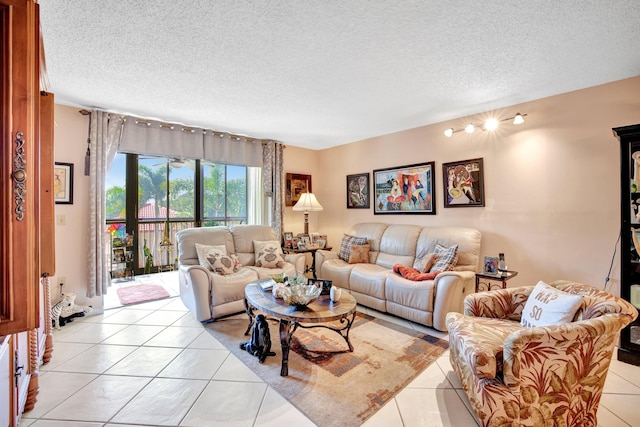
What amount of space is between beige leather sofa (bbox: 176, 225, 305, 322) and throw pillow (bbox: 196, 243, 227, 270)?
4.0 inches

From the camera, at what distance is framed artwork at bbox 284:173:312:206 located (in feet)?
17.3

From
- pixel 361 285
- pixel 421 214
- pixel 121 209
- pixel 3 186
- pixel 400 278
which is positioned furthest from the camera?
pixel 121 209

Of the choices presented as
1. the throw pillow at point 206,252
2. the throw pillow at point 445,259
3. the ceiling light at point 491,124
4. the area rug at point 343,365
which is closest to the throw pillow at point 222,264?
the throw pillow at point 206,252

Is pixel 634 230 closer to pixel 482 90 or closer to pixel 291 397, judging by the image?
pixel 482 90

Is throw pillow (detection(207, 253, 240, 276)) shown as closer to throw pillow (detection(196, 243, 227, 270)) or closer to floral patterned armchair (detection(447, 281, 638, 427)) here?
throw pillow (detection(196, 243, 227, 270))

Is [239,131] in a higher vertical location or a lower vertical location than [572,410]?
higher

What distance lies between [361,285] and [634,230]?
2535 millimetres

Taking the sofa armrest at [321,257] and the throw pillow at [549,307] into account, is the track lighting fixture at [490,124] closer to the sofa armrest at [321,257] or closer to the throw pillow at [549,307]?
the throw pillow at [549,307]

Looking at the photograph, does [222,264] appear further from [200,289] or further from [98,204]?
[98,204]

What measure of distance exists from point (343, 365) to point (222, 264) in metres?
1.94

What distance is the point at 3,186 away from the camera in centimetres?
92

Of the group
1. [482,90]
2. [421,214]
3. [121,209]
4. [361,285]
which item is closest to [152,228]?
[121,209]

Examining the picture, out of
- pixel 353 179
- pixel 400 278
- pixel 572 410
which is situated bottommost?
pixel 572 410

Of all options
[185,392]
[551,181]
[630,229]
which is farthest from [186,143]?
[630,229]
